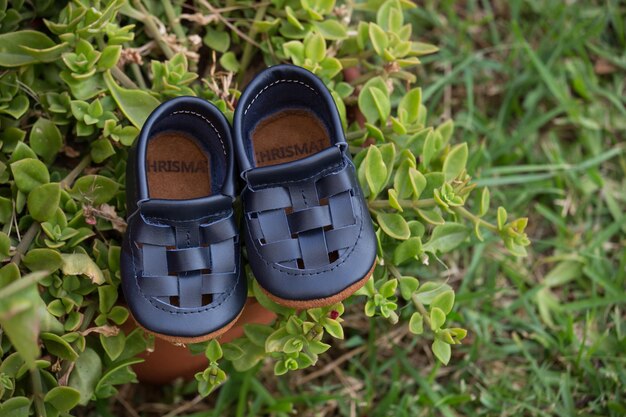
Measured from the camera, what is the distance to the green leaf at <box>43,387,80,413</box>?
4.42 ft

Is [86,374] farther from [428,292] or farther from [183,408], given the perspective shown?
[428,292]

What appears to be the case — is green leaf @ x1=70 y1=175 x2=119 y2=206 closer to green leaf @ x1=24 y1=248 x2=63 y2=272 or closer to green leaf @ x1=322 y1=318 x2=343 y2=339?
green leaf @ x1=24 y1=248 x2=63 y2=272

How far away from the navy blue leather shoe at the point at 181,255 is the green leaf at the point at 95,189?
0.09 m

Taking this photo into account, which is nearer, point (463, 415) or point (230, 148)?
point (230, 148)

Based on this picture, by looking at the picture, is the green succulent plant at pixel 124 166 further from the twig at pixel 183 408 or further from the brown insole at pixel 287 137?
the twig at pixel 183 408

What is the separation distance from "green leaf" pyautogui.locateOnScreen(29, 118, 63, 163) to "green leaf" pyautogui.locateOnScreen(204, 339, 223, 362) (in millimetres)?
564

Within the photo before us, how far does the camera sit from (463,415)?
1.86 metres

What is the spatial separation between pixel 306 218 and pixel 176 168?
35cm

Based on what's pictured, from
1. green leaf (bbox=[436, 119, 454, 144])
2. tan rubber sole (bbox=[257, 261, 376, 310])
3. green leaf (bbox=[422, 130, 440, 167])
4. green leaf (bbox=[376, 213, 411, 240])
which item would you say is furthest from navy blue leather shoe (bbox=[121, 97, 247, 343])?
green leaf (bbox=[436, 119, 454, 144])

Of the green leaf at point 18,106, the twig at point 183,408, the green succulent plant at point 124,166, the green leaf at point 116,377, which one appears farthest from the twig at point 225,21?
the twig at point 183,408

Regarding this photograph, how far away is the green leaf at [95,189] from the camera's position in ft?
4.91

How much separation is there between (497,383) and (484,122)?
84cm

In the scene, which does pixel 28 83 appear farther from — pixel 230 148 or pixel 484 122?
pixel 484 122

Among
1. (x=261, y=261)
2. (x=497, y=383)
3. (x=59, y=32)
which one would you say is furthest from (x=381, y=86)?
(x=497, y=383)
